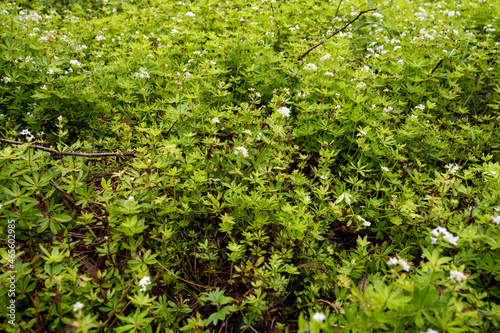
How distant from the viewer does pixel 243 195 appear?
2869 mm

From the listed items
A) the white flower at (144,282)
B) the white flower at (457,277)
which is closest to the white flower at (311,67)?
the white flower at (457,277)

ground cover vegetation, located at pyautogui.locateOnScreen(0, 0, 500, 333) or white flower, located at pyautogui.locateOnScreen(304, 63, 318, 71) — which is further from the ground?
white flower, located at pyautogui.locateOnScreen(304, 63, 318, 71)

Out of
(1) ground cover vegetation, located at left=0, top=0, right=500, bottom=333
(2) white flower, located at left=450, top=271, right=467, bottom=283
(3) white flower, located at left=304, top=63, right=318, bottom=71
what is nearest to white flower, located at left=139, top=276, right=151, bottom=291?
(1) ground cover vegetation, located at left=0, top=0, right=500, bottom=333

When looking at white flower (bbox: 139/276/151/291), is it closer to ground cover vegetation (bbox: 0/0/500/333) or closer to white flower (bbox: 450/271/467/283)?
ground cover vegetation (bbox: 0/0/500/333)

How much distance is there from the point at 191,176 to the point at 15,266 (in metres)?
1.44

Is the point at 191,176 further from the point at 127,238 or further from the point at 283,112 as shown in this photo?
the point at 283,112

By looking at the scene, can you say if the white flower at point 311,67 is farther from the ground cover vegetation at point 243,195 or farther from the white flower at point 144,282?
the white flower at point 144,282

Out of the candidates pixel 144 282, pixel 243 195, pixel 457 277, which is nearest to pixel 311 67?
pixel 243 195

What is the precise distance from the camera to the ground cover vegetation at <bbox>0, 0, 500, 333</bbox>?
6.94 feet

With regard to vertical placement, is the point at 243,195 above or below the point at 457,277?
below

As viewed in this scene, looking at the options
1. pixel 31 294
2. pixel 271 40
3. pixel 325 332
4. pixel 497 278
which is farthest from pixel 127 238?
pixel 271 40

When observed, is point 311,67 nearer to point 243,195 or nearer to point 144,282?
point 243,195

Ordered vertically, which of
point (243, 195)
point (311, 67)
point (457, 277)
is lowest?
point (243, 195)

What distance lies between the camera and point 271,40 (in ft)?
17.5
